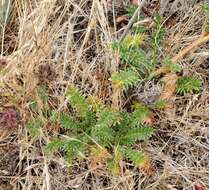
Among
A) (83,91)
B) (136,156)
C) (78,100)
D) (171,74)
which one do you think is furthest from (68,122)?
(171,74)

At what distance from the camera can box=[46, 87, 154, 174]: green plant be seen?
6.20ft

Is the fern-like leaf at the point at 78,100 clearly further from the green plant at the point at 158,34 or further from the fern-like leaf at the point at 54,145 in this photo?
the green plant at the point at 158,34

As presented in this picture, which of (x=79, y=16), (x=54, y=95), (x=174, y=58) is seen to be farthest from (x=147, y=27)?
(x=54, y=95)

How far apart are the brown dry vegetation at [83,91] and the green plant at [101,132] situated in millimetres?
72

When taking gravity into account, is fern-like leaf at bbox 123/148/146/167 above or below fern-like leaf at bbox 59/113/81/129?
below

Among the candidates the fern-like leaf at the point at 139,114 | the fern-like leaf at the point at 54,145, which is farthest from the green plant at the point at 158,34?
the fern-like leaf at the point at 54,145

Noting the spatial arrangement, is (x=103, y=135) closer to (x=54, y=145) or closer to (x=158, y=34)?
(x=54, y=145)

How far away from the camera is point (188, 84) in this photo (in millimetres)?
2016

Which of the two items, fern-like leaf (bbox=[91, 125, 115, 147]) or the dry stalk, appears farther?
the dry stalk

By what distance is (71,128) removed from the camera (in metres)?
1.97

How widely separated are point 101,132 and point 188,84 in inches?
17.4

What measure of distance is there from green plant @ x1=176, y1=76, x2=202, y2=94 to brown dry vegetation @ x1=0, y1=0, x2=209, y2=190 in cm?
4

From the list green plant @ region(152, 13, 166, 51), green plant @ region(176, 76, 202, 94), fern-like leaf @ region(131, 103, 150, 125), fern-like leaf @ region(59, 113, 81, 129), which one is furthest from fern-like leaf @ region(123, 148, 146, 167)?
green plant @ region(152, 13, 166, 51)

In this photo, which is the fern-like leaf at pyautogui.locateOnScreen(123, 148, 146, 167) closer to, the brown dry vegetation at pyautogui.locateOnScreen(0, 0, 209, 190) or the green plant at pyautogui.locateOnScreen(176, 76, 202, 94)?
the brown dry vegetation at pyautogui.locateOnScreen(0, 0, 209, 190)
